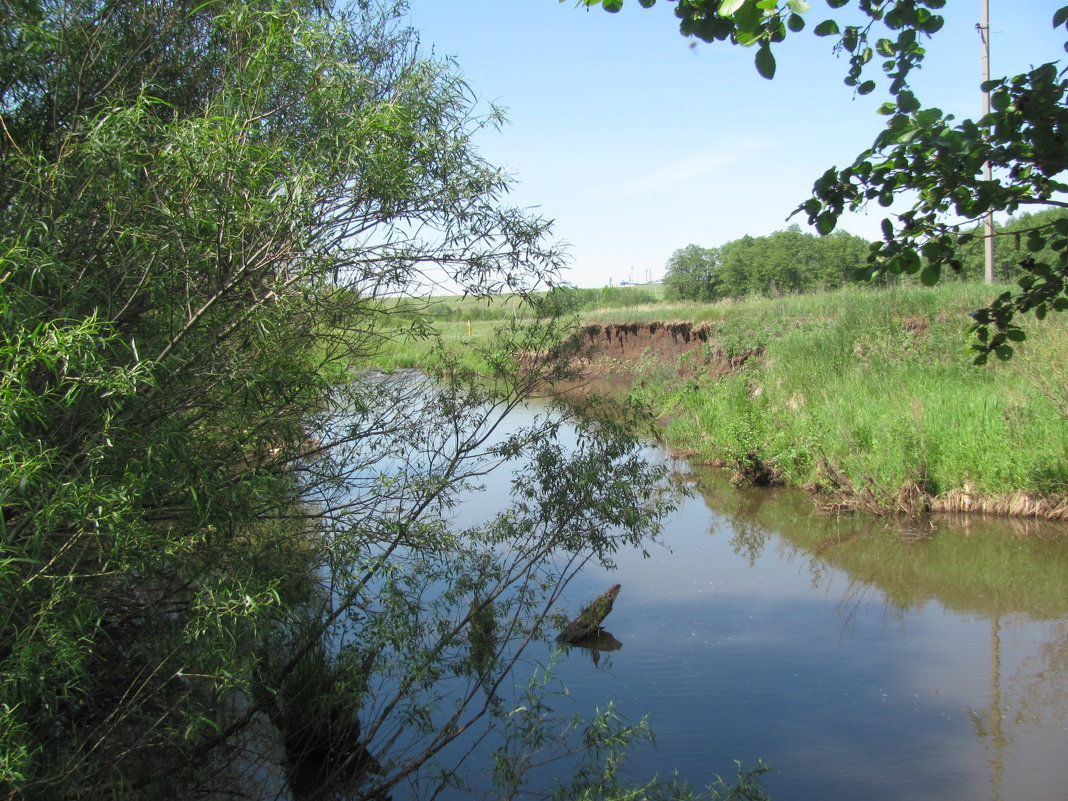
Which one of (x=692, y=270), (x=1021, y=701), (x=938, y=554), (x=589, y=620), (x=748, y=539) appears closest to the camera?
(x=1021, y=701)

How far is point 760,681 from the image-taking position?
258 inches

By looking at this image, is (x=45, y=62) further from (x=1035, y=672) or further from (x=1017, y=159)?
(x=1035, y=672)

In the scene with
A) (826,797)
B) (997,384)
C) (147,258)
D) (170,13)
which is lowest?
(826,797)

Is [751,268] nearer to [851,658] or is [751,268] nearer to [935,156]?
[851,658]

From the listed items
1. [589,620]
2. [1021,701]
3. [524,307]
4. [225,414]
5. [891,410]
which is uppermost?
[524,307]

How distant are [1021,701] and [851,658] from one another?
1.22 m

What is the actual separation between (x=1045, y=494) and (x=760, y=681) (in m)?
4.85

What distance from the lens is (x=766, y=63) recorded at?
8.09ft

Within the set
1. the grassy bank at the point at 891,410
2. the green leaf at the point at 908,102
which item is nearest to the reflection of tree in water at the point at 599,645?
the grassy bank at the point at 891,410

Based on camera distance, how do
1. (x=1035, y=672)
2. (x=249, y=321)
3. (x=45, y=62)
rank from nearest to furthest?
1. (x=249, y=321)
2. (x=45, y=62)
3. (x=1035, y=672)

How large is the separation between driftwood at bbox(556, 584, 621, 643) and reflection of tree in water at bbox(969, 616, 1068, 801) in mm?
2700

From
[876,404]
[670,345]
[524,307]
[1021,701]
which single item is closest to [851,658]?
[1021,701]

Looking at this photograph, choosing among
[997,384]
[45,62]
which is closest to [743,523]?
[997,384]

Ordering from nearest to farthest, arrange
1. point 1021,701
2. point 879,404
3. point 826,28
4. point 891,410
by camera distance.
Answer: point 826,28 → point 1021,701 → point 891,410 → point 879,404
